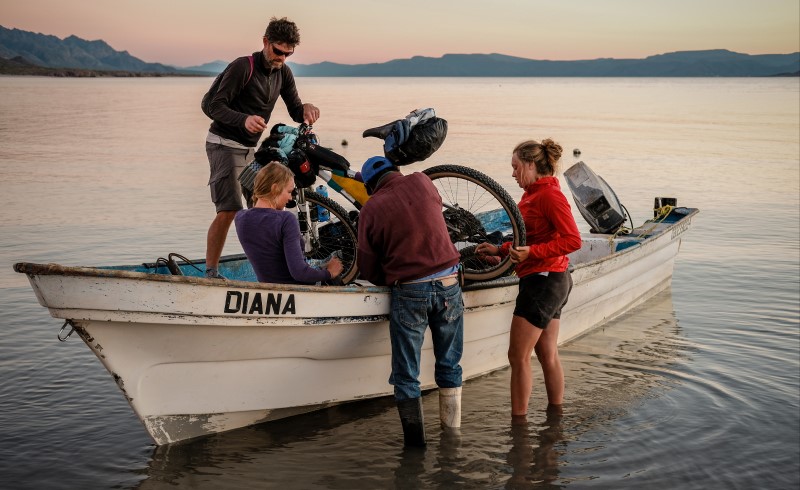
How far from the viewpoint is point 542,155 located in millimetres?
5762

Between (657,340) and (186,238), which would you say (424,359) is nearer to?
(657,340)

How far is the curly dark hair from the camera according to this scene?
267 inches

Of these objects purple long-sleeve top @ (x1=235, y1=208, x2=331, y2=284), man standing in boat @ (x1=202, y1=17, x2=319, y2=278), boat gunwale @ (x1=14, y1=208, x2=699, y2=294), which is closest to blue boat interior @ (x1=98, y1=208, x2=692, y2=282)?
man standing in boat @ (x1=202, y1=17, x2=319, y2=278)

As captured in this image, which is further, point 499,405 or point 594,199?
point 594,199

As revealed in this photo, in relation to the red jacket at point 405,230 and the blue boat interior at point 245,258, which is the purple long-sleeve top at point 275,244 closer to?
the red jacket at point 405,230

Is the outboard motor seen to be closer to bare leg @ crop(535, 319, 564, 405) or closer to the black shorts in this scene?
bare leg @ crop(535, 319, 564, 405)

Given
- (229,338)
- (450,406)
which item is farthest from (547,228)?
(229,338)

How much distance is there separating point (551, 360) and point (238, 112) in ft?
10.5

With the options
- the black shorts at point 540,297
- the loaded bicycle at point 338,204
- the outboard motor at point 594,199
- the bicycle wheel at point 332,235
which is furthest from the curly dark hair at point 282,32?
the outboard motor at point 594,199

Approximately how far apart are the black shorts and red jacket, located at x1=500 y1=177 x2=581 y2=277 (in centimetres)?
6

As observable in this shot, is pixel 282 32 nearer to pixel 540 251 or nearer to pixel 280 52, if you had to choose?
pixel 280 52

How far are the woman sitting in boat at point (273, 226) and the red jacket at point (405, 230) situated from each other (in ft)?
1.49

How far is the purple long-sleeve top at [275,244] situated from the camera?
18.5 ft

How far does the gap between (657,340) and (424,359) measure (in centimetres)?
393
